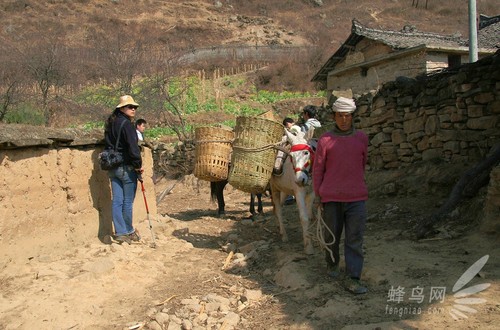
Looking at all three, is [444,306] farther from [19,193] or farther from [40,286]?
[19,193]

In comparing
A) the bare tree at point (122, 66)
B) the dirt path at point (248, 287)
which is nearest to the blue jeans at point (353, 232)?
the dirt path at point (248, 287)

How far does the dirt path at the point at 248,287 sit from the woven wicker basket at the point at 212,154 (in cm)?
124

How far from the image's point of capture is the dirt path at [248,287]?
11.9 feet

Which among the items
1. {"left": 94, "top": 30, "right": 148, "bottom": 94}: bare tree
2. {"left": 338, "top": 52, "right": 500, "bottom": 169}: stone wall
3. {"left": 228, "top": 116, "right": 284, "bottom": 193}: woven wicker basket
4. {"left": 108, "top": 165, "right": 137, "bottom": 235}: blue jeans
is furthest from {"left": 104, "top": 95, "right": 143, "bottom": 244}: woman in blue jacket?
{"left": 94, "top": 30, "right": 148, "bottom": 94}: bare tree

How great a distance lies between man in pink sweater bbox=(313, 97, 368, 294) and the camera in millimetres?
4098

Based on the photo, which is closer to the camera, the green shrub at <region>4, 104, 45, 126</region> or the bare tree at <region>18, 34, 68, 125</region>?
the green shrub at <region>4, 104, 45, 126</region>

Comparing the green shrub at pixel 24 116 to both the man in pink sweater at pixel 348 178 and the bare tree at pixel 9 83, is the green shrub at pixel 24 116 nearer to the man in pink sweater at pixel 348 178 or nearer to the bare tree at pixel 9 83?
the bare tree at pixel 9 83

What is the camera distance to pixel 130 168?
18.7 feet

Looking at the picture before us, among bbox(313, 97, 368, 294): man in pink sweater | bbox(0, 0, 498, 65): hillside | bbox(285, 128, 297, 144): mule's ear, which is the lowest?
bbox(313, 97, 368, 294): man in pink sweater

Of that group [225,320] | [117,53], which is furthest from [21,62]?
[225,320]

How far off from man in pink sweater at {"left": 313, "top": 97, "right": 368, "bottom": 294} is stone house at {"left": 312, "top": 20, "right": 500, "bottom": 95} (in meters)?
10.8

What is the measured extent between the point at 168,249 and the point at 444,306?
3527 millimetres

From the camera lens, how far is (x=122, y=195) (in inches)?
225

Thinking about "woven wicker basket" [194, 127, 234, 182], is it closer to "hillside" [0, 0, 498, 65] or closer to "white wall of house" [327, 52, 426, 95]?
"white wall of house" [327, 52, 426, 95]
